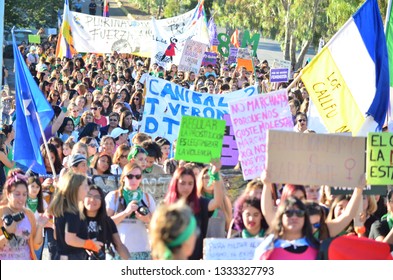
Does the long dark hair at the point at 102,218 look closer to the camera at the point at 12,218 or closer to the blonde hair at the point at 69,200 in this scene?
the blonde hair at the point at 69,200

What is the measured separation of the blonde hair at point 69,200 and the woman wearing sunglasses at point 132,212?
17.8 inches

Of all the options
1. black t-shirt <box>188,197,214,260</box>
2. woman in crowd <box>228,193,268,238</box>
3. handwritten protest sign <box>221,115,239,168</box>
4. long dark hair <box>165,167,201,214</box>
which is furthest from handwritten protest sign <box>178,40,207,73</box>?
woman in crowd <box>228,193,268,238</box>

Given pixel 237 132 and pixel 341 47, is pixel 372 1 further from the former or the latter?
pixel 237 132

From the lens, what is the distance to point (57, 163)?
35.8 feet

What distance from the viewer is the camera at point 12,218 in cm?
791

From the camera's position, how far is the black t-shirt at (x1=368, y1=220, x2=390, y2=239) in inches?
313

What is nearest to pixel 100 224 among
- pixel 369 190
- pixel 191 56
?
pixel 369 190

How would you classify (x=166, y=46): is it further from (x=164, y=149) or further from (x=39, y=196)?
(x=39, y=196)

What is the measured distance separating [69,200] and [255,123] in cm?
255

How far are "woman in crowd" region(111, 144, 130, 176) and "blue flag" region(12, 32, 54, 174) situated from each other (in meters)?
0.87

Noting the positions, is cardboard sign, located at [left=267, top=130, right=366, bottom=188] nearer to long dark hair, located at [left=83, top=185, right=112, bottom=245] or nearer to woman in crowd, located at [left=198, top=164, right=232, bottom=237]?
woman in crowd, located at [left=198, top=164, right=232, bottom=237]

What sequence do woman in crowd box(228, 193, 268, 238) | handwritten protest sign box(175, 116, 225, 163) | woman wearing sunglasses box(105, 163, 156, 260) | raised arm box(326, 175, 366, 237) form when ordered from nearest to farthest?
woman in crowd box(228, 193, 268, 238) → raised arm box(326, 175, 366, 237) → woman wearing sunglasses box(105, 163, 156, 260) → handwritten protest sign box(175, 116, 225, 163)

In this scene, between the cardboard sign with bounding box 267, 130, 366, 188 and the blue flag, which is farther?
the blue flag

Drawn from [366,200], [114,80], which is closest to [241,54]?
[114,80]
